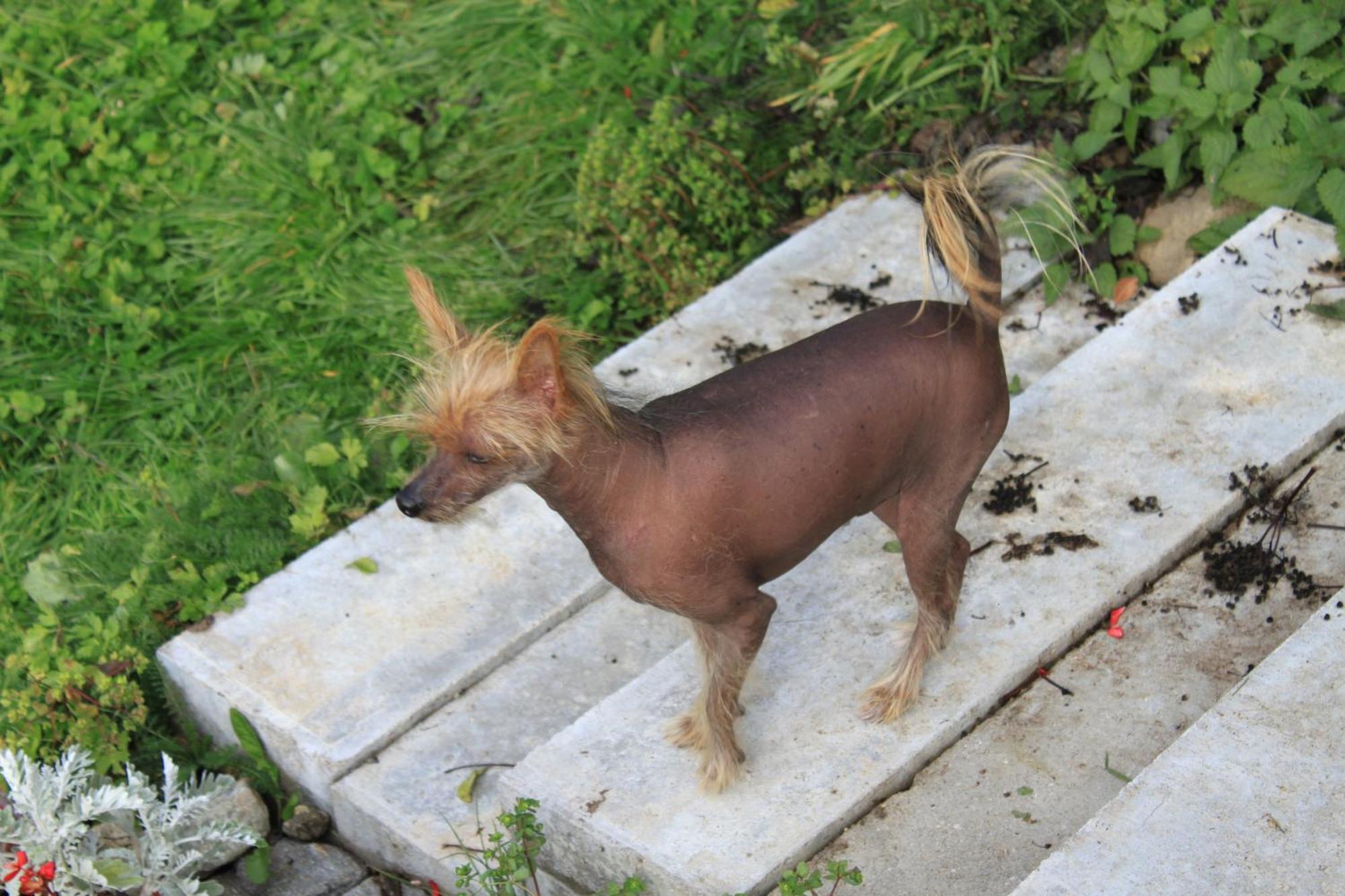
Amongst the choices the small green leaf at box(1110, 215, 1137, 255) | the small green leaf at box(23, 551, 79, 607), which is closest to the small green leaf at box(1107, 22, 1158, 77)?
the small green leaf at box(1110, 215, 1137, 255)

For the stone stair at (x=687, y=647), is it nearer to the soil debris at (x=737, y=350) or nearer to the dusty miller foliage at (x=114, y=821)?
the soil debris at (x=737, y=350)

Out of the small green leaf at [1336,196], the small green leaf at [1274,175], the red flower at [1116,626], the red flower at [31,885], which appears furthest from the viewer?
the small green leaf at [1274,175]

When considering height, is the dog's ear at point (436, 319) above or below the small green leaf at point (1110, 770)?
above

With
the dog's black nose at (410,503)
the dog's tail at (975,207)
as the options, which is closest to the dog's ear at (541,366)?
the dog's black nose at (410,503)

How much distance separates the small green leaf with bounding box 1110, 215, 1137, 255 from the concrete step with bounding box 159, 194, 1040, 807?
136 centimetres

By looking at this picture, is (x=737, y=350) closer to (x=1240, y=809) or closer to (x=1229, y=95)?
(x=1229, y=95)

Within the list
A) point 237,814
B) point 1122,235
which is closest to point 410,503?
point 237,814

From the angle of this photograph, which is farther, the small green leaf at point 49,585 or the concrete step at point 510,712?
the small green leaf at point 49,585

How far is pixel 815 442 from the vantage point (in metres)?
2.89

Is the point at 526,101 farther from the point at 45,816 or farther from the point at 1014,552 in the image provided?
the point at 45,816

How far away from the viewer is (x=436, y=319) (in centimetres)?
279

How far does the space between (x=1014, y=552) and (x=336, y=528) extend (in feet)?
6.86

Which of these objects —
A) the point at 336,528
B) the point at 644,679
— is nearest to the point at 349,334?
the point at 336,528

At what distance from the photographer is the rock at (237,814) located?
11.8 ft
